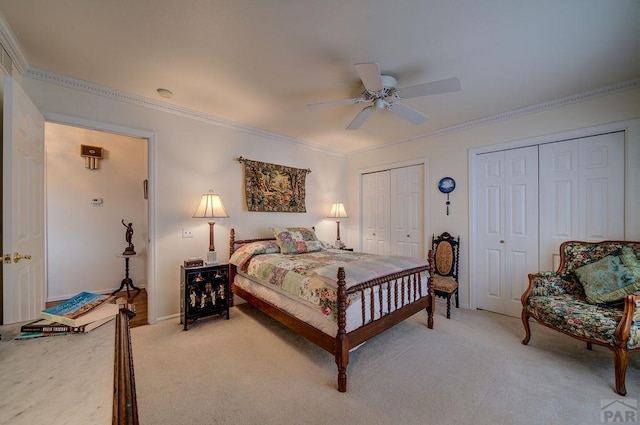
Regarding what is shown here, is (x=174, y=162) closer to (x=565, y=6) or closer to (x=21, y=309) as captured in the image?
(x=21, y=309)

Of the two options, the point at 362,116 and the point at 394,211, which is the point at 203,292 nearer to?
the point at 362,116

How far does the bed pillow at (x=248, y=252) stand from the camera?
3252mm

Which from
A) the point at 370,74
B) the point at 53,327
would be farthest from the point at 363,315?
the point at 370,74

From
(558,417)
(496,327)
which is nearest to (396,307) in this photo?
(558,417)

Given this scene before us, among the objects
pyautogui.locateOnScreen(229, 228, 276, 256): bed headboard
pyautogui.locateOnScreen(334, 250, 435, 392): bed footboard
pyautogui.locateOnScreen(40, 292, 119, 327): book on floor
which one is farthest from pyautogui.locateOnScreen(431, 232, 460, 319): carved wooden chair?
pyautogui.locateOnScreen(40, 292, 119, 327): book on floor

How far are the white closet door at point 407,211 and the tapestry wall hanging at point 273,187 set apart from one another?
5.42 ft

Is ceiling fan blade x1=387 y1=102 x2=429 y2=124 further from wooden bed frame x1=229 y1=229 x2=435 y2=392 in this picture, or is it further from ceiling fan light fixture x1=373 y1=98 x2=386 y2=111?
wooden bed frame x1=229 y1=229 x2=435 y2=392

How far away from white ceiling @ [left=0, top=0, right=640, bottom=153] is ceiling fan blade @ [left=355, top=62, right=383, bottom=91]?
271mm

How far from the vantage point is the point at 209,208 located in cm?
318

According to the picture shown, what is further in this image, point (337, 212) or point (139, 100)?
point (337, 212)

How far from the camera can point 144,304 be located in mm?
3633

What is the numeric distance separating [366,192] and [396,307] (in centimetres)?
293

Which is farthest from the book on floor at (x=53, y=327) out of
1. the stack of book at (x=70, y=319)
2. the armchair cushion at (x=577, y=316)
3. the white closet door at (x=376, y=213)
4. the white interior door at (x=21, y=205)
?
the white closet door at (x=376, y=213)

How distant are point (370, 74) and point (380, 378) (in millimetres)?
2472
